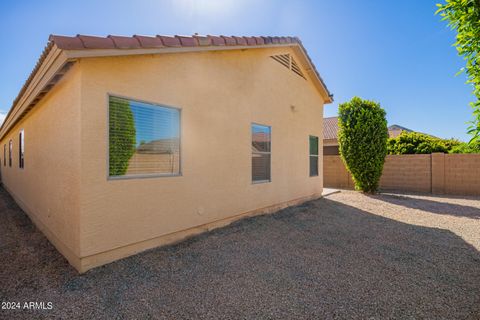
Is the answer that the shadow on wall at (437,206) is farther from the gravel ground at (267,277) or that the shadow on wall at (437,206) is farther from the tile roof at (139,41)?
the tile roof at (139,41)

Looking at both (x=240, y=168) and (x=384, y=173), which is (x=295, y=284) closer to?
(x=240, y=168)

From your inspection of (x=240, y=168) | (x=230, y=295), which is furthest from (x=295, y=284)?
(x=240, y=168)

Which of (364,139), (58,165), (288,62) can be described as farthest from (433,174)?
(58,165)

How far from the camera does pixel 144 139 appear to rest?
14.5ft

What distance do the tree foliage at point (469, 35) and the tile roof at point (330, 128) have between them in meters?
17.5

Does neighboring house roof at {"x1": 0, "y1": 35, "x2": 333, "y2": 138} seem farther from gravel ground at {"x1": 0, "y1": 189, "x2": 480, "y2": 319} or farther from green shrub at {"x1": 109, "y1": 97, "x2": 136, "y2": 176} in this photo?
gravel ground at {"x1": 0, "y1": 189, "x2": 480, "y2": 319}

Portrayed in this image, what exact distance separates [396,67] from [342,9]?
7.19 meters

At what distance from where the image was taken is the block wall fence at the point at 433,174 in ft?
38.1

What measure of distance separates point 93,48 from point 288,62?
23.2 feet

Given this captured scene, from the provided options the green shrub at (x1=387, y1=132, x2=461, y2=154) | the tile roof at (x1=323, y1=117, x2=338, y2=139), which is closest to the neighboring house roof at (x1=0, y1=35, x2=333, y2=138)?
the green shrub at (x1=387, y1=132, x2=461, y2=154)

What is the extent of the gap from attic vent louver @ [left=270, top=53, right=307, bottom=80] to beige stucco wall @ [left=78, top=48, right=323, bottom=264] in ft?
0.75

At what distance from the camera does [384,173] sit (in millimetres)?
13570

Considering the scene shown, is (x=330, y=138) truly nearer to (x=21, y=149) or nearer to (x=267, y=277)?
(x=267, y=277)

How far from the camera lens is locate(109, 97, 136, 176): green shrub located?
158 inches
